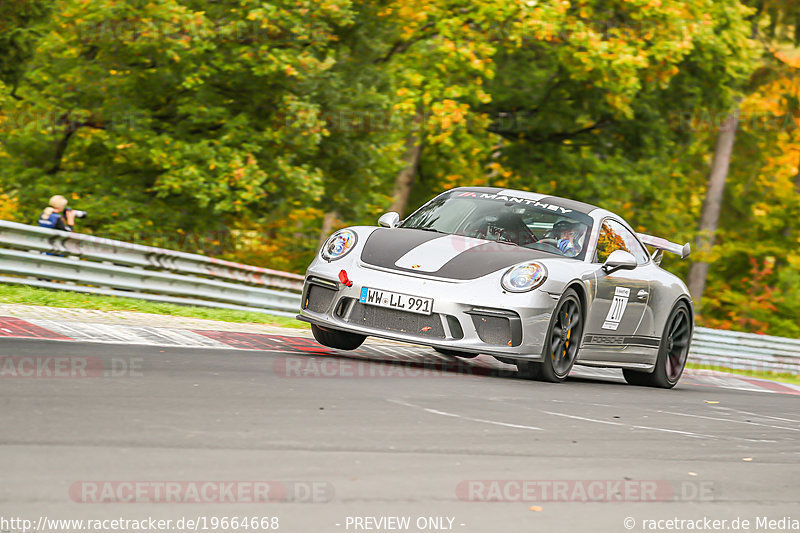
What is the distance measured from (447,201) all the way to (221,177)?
1044cm

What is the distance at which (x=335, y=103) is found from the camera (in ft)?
70.1

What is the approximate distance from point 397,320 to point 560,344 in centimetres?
131

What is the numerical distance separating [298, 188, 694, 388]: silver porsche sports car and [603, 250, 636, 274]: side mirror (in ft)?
0.04

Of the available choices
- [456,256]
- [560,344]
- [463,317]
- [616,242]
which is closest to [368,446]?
[463,317]

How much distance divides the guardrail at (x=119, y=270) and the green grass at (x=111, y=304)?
0.76 feet

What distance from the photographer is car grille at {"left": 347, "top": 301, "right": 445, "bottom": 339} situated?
26.8 ft

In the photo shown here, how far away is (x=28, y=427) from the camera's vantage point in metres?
4.83

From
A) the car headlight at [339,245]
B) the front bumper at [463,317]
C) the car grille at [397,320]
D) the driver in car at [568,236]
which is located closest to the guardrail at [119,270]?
the car headlight at [339,245]

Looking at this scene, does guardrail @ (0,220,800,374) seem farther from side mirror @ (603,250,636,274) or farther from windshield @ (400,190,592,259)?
side mirror @ (603,250,636,274)

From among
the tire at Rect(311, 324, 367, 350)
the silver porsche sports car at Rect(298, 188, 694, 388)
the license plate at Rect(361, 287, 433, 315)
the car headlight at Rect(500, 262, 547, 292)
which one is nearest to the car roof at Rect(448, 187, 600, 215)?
the silver porsche sports car at Rect(298, 188, 694, 388)

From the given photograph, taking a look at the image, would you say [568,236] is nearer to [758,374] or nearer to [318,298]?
[318,298]

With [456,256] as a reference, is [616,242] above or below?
above

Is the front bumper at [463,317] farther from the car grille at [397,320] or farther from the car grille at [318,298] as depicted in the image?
the car grille at [318,298]

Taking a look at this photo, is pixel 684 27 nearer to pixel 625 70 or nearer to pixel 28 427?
pixel 625 70
